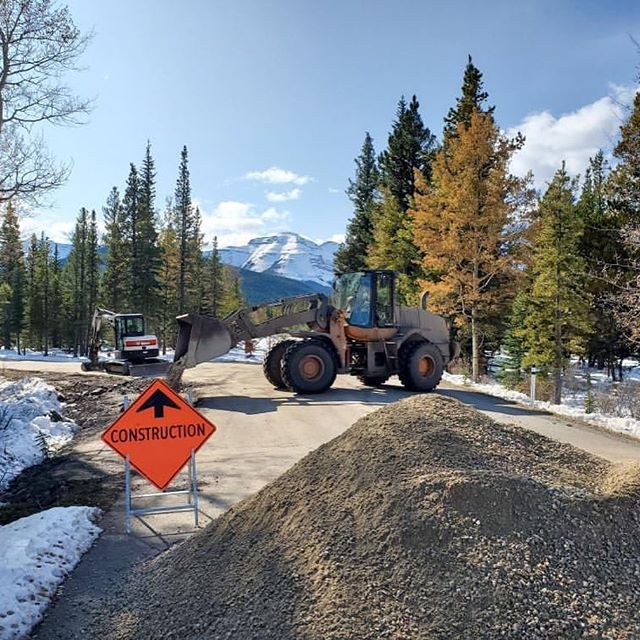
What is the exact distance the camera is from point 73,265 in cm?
5559

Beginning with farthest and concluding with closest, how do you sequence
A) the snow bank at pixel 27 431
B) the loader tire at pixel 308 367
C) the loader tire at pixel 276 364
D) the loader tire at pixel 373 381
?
the loader tire at pixel 373 381, the loader tire at pixel 276 364, the loader tire at pixel 308 367, the snow bank at pixel 27 431

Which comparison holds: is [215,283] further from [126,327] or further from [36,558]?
[36,558]

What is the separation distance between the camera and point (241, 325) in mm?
14547

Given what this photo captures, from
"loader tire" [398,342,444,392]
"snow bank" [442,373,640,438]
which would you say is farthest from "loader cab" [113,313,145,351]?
"loader tire" [398,342,444,392]


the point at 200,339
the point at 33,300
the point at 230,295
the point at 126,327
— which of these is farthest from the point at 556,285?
the point at 33,300

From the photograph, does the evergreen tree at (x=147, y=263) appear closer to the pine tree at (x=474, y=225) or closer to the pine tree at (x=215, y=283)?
the pine tree at (x=215, y=283)

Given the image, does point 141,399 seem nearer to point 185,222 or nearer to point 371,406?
point 371,406

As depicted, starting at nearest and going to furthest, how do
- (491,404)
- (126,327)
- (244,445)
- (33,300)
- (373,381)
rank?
(244,445) < (491,404) < (373,381) < (126,327) < (33,300)

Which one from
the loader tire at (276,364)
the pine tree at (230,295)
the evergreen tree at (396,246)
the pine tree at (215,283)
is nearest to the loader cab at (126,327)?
the evergreen tree at (396,246)

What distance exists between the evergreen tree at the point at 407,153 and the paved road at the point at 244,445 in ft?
A: 51.8

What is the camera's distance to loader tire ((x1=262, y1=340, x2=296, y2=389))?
1536cm

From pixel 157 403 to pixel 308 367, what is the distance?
8650 mm

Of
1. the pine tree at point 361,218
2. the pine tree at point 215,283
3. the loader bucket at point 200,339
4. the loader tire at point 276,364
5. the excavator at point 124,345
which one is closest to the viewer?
the loader bucket at point 200,339

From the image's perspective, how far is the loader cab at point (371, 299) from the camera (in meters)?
15.4
